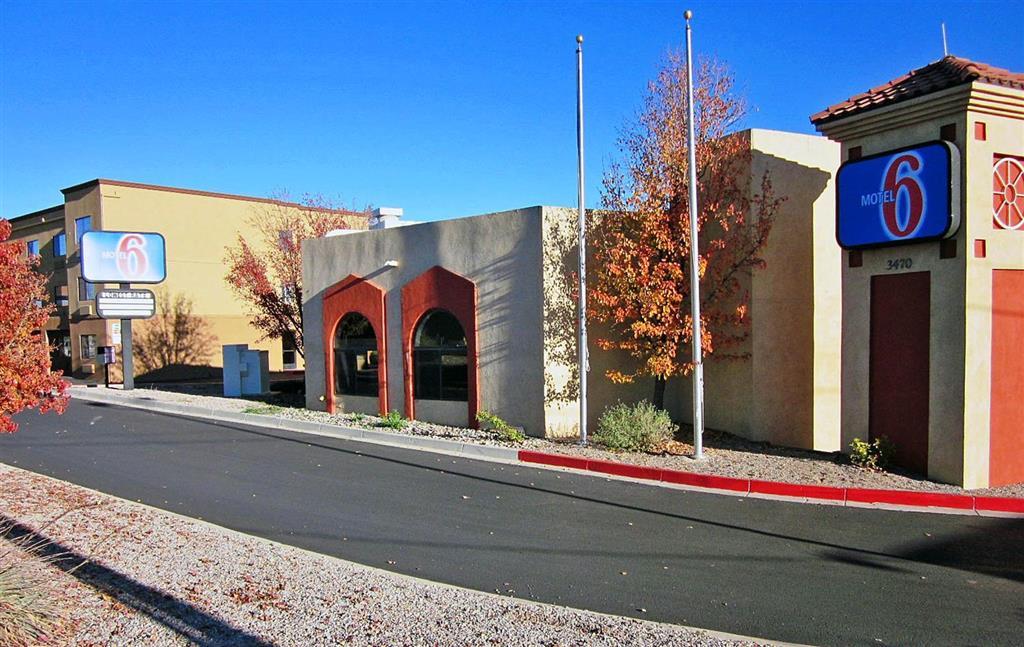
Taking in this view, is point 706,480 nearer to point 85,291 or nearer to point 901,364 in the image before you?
point 901,364

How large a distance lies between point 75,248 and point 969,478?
36.5 metres

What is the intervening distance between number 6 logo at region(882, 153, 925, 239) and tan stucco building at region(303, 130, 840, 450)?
277 centimetres

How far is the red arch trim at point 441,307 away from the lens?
15086 mm

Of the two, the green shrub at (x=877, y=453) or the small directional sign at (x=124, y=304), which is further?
the small directional sign at (x=124, y=304)

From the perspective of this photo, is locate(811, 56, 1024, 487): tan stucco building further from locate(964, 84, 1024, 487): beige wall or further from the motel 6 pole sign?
the motel 6 pole sign

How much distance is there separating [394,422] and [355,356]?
11.3ft

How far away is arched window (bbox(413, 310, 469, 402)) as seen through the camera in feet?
50.9

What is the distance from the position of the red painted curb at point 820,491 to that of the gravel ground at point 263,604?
5154 mm

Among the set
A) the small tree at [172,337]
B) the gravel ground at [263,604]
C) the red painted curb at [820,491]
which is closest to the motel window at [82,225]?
the small tree at [172,337]

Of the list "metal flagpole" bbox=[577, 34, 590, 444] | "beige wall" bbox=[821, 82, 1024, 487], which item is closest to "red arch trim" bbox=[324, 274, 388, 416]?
"metal flagpole" bbox=[577, 34, 590, 444]

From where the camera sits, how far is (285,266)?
26.0 meters

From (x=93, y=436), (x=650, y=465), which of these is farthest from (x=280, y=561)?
(x=93, y=436)

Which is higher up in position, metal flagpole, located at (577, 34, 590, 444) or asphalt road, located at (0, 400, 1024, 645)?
metal flagpole, located at (577, 34, 590, 444)

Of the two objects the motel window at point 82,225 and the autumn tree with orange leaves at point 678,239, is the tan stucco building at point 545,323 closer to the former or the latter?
the autumn tree with orange leaves at point 678,239
